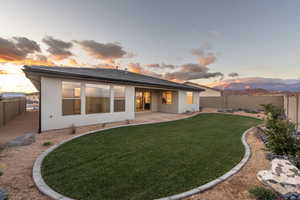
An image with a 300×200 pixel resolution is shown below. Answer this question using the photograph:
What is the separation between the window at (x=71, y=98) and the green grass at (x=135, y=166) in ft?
8.85

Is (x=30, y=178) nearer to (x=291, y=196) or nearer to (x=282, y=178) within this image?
(x=291, y=196)

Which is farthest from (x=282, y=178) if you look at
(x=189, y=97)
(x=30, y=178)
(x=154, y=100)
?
(x=189, y=97)

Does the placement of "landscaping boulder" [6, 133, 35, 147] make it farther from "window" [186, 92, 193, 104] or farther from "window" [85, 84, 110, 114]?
"window" [186, 92, 193, 104]

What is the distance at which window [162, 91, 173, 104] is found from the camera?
13852 millimetres

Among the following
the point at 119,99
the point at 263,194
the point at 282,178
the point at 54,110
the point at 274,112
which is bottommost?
the point at 263,194

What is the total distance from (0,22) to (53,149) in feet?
32.9

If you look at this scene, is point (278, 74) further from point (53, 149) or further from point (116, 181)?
point (53, 149)

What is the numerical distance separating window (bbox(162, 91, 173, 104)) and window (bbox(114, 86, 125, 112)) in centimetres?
641

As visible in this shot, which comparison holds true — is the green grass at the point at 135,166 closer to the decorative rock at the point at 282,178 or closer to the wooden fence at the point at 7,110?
the decorative rock at the point at 282,178

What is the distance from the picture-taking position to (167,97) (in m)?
14.1

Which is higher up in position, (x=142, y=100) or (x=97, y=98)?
(x=97, y=98)

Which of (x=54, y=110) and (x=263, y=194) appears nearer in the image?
(x=263, y=194)

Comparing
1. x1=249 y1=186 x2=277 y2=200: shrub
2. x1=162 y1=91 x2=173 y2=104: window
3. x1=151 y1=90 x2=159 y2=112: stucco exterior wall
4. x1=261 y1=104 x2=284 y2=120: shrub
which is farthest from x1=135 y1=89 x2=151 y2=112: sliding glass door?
x1=249 y1=186 x2=277 y2=200: shrub

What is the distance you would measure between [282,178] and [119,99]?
8.24 meters
